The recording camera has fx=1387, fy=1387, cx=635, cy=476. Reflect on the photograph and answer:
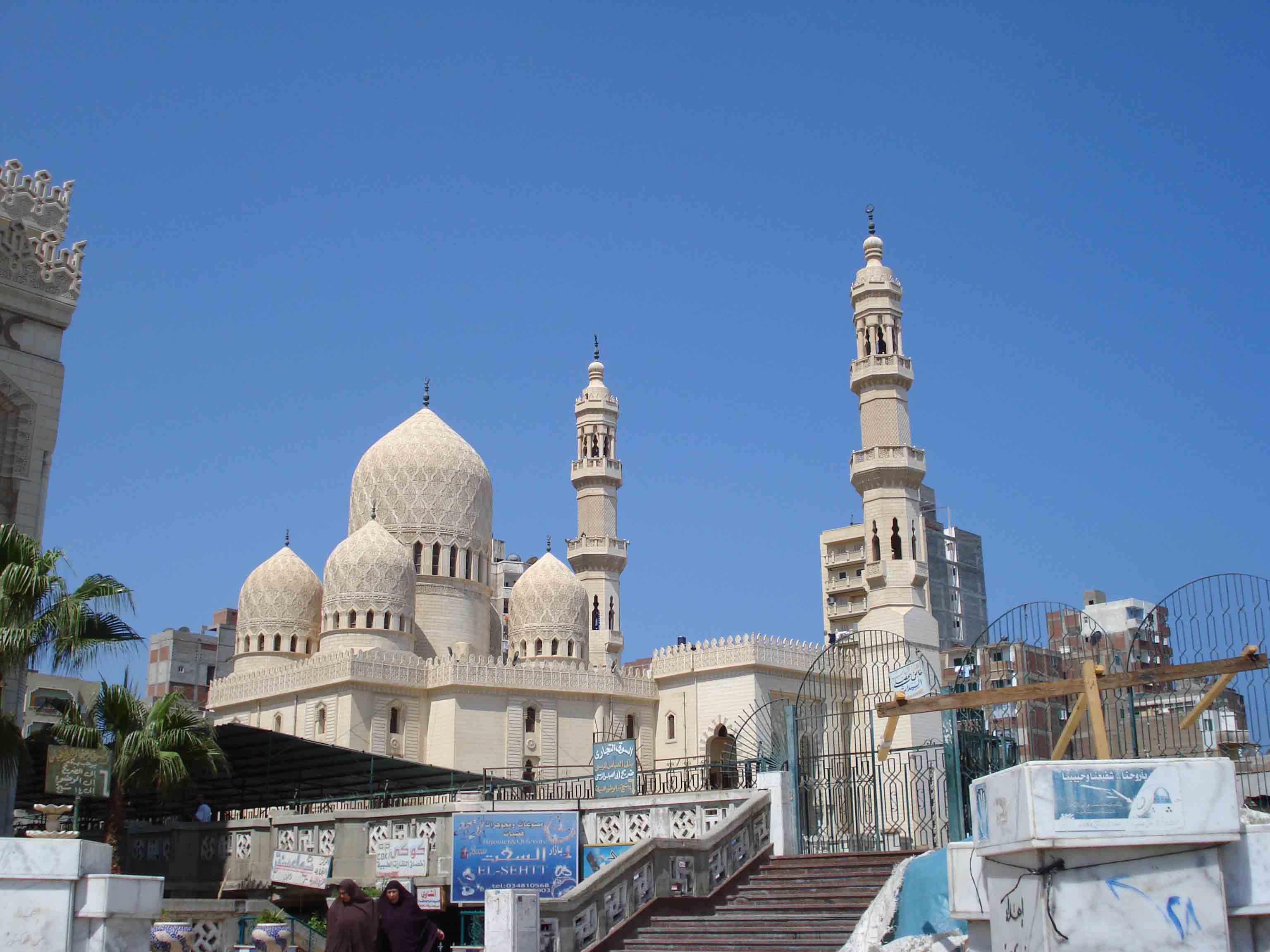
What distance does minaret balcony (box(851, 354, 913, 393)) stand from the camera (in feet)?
120

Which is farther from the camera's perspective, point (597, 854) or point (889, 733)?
point (597, 854)

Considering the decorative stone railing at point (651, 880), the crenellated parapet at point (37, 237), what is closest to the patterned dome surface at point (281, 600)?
the crenellated parapet at point (37, 237)

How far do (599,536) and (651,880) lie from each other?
32.2 metres

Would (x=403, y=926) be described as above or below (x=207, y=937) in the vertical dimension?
above

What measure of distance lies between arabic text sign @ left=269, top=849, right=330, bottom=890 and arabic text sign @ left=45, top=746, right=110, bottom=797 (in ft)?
11.6

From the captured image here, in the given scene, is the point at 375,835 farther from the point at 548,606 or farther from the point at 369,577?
the point at 548,606

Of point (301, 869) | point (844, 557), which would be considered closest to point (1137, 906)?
point (301, 869)

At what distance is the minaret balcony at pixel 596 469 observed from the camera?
45375mm

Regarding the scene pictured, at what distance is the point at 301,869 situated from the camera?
19.6 m

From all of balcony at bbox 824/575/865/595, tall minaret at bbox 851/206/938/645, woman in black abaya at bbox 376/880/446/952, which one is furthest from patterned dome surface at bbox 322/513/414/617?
balcony at bbox 824/575/865/595

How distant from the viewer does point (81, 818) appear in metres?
27.0

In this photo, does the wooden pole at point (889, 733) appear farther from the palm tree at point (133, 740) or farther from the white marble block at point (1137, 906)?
the palm tree at point (133, 740)

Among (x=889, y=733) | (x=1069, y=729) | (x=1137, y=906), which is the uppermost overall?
(x=889, y=733)

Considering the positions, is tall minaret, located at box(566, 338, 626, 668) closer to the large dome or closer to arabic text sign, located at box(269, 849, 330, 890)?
the large dome
